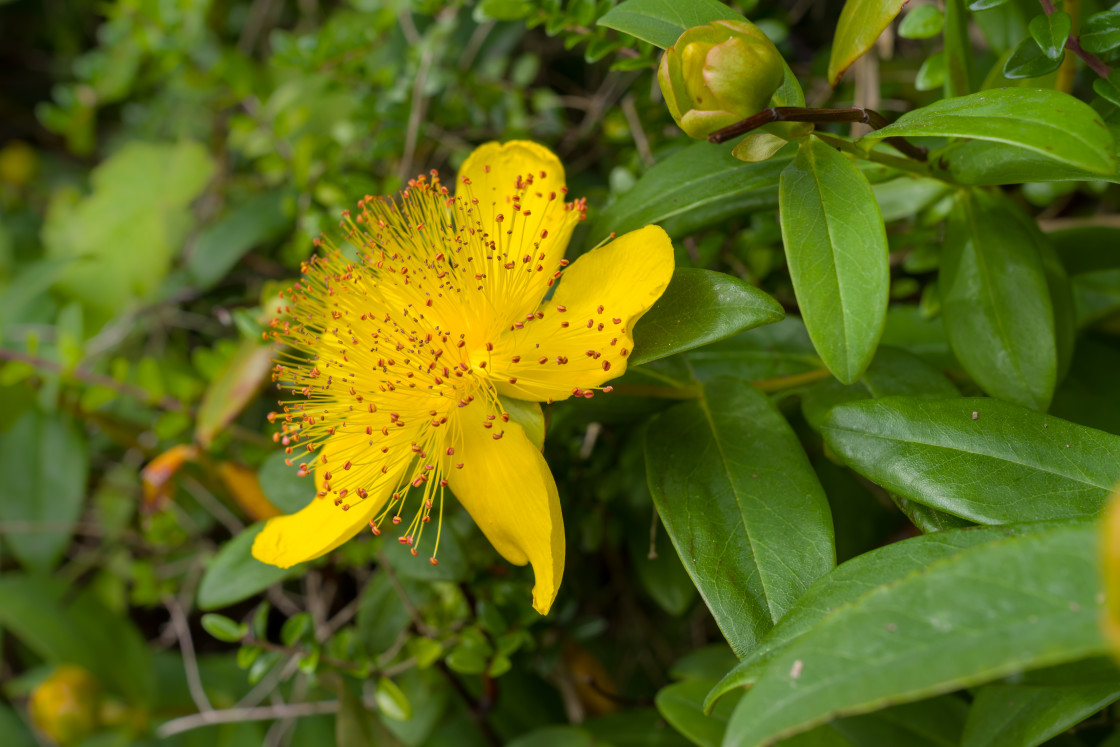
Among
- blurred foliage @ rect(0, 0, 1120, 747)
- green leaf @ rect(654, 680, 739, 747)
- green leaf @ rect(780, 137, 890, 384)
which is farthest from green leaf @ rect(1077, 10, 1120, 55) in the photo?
green leaf @ rect(654, 680, 739, 747)

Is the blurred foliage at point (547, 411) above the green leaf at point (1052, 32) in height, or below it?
below

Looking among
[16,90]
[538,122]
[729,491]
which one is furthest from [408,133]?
[16,90]

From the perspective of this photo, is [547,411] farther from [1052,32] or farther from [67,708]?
[67,708]

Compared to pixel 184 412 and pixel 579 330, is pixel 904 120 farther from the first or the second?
pixel 184 412

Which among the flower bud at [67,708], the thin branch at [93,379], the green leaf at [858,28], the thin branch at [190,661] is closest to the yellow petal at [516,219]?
the green leaf at [858,28]

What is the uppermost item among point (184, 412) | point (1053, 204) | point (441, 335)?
point (441, 335)

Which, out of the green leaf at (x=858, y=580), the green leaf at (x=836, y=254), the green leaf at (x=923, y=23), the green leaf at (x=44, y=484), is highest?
the green leaf at (x=923, y=23)

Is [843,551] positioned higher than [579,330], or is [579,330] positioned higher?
[579,330]

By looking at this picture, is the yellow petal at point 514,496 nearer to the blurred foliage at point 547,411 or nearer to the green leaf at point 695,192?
the blurred foliage at point 547,411
